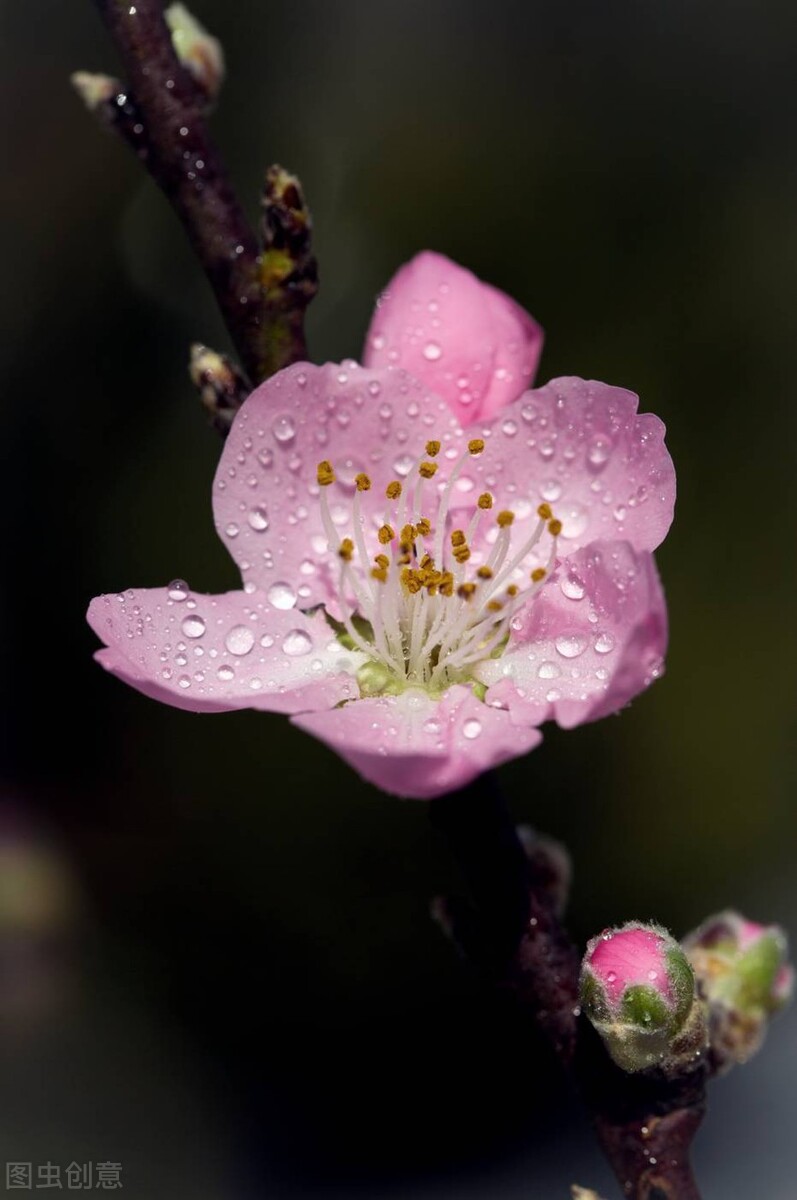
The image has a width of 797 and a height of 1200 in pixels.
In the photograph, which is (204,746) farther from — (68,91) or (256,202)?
(68,91)

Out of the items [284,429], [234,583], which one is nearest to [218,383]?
[284,429]

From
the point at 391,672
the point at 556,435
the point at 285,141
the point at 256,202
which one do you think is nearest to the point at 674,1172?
the point at 391,672

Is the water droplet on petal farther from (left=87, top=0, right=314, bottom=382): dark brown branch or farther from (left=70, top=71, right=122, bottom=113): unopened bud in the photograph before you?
(left=70, top=71, right=122, bottom=113): unopened bud

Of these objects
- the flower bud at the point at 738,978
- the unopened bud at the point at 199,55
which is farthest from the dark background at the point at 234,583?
the unopened bud at the point at 199,55

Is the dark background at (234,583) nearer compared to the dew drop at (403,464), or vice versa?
the dew drop at (403,464)

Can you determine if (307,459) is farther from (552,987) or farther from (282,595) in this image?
(552,987)

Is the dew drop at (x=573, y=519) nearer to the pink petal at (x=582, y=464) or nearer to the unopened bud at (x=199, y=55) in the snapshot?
the pink petal at (x=582, y=464)
